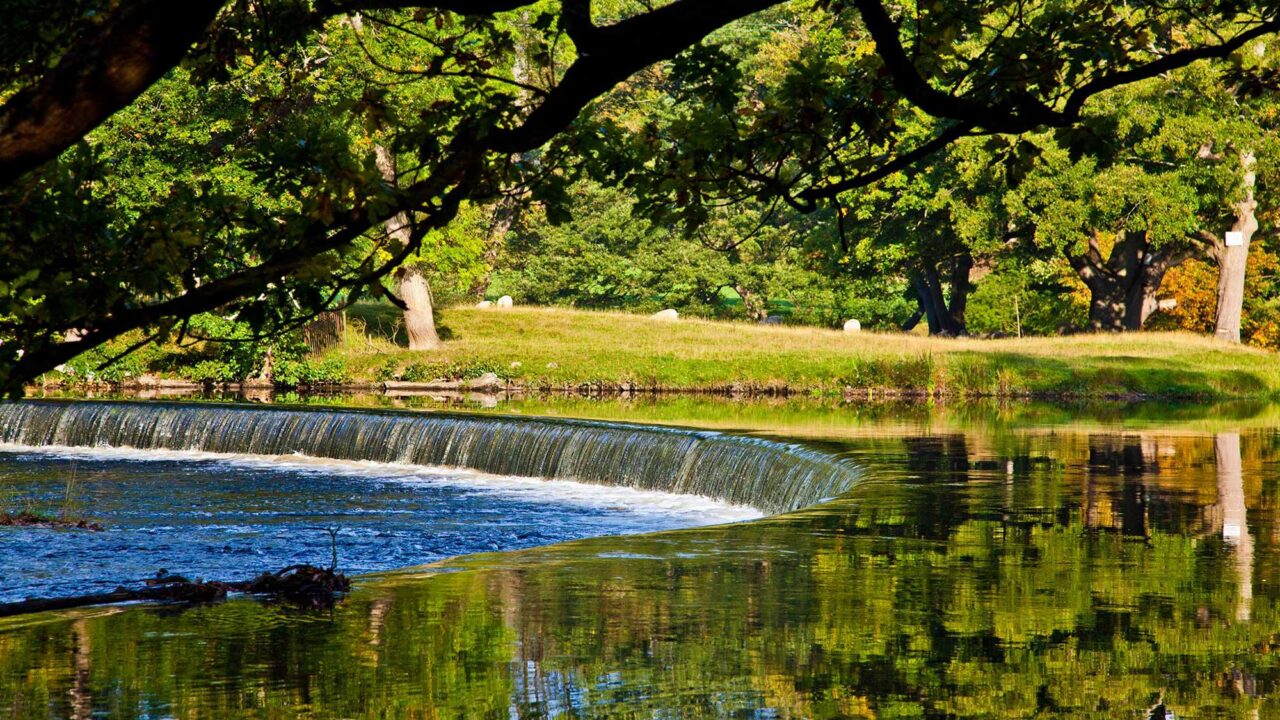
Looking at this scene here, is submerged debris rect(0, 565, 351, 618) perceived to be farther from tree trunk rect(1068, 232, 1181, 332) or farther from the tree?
tree trunk rect(1068, 232, 1181, 332)

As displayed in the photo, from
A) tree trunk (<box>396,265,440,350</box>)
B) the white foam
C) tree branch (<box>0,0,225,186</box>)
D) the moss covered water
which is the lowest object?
the moss covered water

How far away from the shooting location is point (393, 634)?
29.4ft

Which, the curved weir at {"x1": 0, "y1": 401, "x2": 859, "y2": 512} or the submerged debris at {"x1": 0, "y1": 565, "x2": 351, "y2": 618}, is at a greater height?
the curved weir at {"x1": 0, "y1": 401, "x2": 859, "y2": 512}

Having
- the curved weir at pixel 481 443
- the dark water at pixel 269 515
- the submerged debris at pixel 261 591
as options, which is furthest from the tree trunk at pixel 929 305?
the submerged debris at pixel 261 591

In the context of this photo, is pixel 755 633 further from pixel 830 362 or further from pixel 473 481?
pixel 830 362

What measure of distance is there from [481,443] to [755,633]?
55.3 ft

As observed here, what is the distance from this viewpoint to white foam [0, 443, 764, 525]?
20.1m

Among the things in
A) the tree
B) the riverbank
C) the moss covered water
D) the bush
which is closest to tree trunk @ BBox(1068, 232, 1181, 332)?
the riverbank

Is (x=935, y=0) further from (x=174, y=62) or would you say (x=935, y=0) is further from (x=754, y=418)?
(x=754, y=418)

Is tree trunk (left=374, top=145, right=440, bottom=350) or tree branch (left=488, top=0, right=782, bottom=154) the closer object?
tree branch (left=488, top=0, right=782, bottom=154)

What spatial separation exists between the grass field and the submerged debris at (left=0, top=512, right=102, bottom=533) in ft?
84.7

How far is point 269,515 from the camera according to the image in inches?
739

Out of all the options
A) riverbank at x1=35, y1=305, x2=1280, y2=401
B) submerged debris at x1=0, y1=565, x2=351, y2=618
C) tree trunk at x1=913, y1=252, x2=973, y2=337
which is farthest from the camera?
tree trunk at x1=913, y1=252, x2=973, y2=337

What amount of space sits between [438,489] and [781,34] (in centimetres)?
5079
